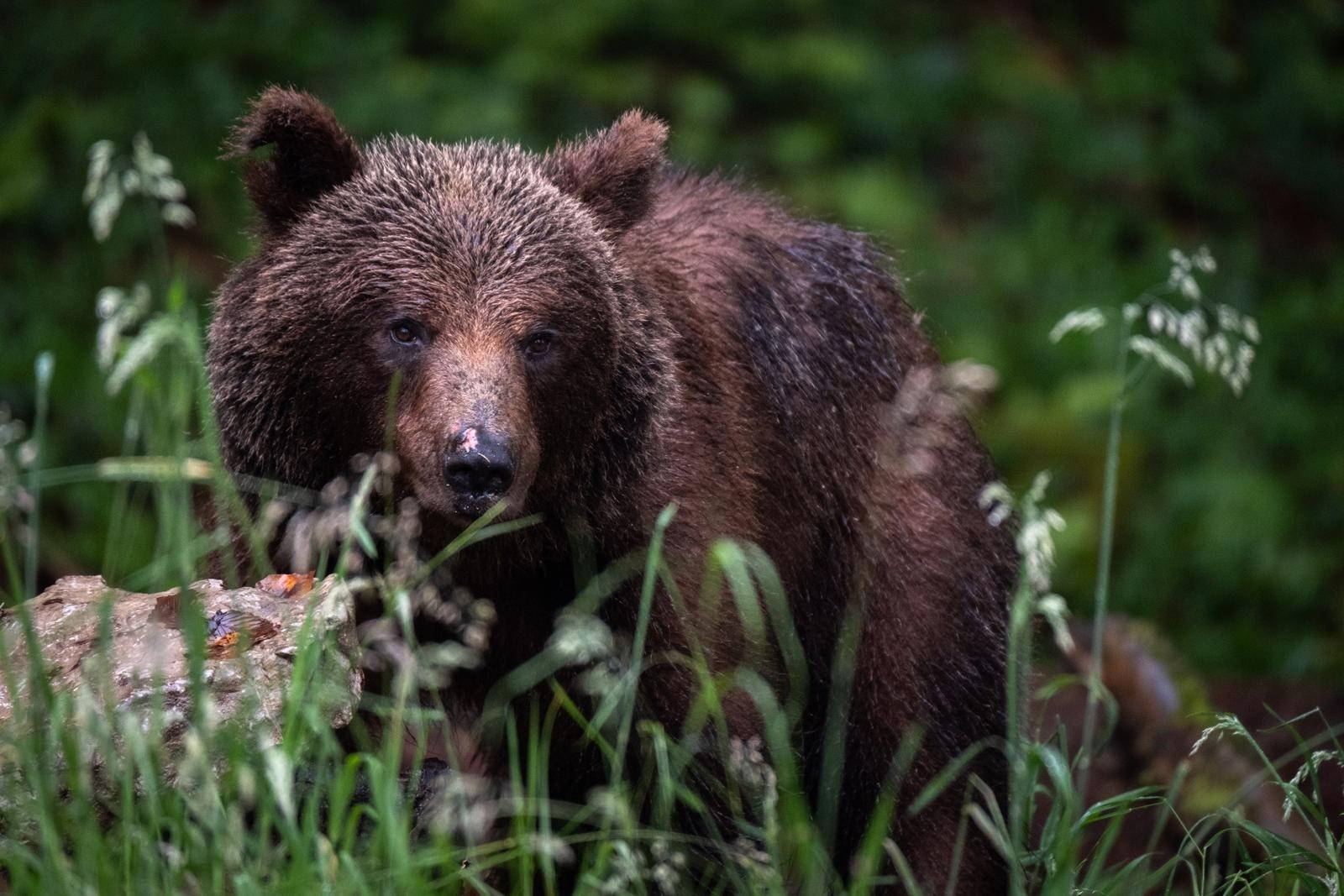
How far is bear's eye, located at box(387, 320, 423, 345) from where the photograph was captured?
13.0ft

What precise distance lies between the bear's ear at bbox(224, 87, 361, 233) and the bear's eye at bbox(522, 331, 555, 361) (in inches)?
26.4

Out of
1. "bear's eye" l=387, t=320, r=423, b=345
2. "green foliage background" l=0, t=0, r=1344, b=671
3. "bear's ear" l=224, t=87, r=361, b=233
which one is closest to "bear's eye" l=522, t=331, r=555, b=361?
"bear's eye" l=387, t=320, r=423, b=345

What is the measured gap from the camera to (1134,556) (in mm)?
9289

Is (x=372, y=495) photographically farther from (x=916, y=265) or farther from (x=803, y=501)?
(x=916, y=265)

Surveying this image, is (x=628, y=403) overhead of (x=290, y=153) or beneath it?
beneath

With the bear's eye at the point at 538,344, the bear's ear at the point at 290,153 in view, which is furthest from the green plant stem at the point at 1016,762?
the bear's ear at the point at 290,153

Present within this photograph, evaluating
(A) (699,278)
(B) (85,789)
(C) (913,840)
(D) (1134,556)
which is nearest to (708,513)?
(A) (699,278)

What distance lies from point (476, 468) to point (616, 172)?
45.3 inches

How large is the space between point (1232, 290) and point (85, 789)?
9.35m

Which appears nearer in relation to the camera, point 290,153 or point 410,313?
point 410,313

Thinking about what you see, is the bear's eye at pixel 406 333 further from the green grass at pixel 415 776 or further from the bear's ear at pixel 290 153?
the bear's ear at pixel 290 153

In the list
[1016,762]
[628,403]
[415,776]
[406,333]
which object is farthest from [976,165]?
[415,776]

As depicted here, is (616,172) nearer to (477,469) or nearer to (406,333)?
(406,333)

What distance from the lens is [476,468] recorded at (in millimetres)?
3557
